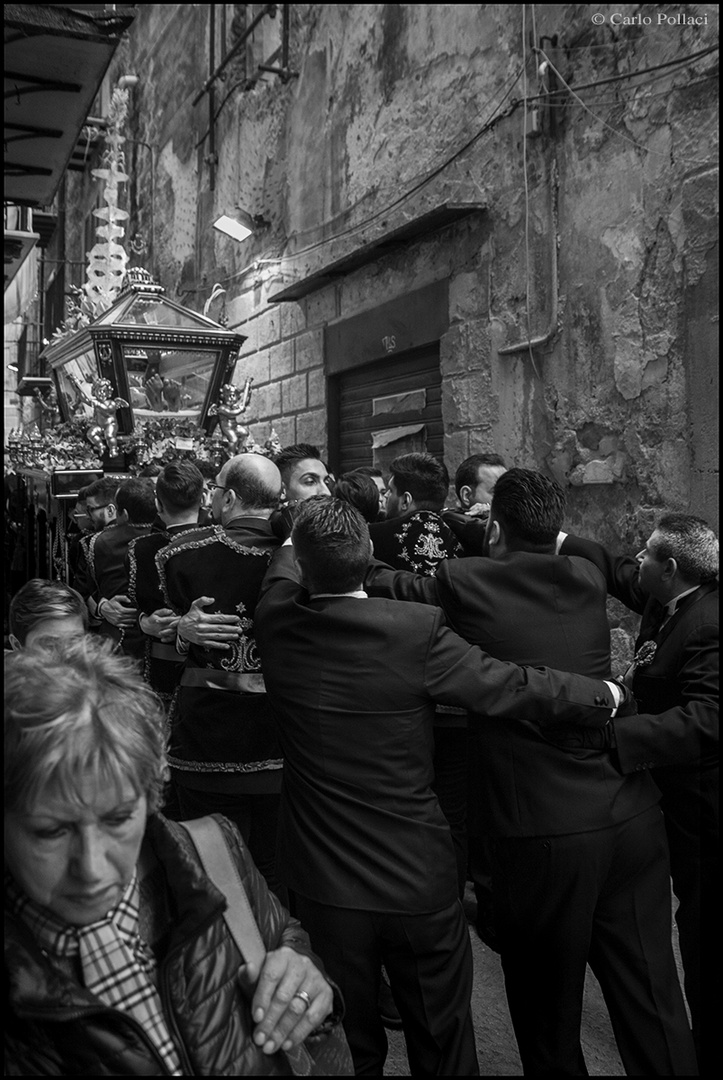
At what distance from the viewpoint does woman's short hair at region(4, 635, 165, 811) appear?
1304 millimetres

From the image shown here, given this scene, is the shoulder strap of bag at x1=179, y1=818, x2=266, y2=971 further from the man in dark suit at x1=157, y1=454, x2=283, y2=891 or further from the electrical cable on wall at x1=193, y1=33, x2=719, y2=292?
the electrical cable on wall at x1=193, y1=33, x2=719, y2=292

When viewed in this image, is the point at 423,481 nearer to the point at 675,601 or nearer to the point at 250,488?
the point at 250,488

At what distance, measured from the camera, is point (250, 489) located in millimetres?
3355

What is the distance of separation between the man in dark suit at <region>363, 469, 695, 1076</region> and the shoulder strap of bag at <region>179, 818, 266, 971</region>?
0.90 metres

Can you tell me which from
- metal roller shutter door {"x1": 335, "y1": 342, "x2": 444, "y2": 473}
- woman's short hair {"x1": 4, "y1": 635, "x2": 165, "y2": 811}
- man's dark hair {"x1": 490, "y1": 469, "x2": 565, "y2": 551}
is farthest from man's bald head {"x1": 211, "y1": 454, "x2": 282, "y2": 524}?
metal roller shutter door {"x1": 335, "y1": 342, "x2": 444, "y2": 473}

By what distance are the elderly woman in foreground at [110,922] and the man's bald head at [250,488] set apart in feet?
6.21

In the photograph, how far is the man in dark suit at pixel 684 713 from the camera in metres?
2.33

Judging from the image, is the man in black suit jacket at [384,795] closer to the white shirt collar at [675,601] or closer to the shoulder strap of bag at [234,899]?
the white shirt collar at [675,601]

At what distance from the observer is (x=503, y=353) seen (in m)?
6.18

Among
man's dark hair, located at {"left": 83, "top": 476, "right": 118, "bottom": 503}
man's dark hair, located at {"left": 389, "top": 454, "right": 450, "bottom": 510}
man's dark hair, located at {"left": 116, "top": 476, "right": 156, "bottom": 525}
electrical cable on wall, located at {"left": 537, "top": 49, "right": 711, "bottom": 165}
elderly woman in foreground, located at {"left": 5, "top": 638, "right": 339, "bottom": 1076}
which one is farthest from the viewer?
man's dark hair, located at {"left": 83, "top": 476, "right": 118, "bottom": 503}

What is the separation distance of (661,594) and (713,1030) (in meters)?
1.42

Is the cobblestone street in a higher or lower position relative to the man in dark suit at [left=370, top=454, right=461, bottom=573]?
lower

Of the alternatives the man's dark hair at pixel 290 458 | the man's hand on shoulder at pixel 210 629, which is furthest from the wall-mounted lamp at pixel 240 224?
the man's hand on shoulder at pixel 210 629

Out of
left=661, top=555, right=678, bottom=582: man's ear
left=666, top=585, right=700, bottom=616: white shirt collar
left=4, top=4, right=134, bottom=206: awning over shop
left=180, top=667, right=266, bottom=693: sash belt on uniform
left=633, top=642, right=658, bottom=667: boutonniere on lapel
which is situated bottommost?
left=180, top=667, right=266, bottom=693: sash belt on uniform
